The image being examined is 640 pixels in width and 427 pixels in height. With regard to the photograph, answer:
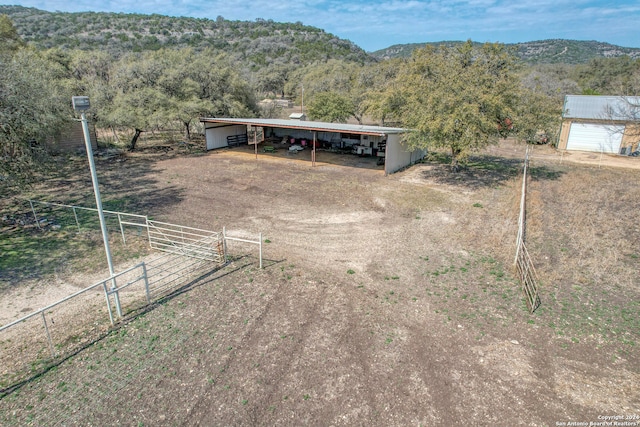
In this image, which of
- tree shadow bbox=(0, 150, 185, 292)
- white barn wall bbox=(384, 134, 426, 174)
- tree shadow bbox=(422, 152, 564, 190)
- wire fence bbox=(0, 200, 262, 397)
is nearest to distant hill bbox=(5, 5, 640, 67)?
tree shadow bbox=(422, 152, 564, 190)

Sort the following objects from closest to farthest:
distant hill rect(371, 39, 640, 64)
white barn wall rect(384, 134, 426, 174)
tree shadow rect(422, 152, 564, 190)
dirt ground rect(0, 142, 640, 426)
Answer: dirt ground rect(0, 142, 640, 426)
tree shadow rect(422, 152, 564, 190)
white barn wall rect(384, 134, 426, 174)
distant hill rect(371, 39, 640, 64)

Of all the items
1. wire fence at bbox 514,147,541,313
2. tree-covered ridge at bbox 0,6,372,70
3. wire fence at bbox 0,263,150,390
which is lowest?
wire fence at bbox 0,263,150,390

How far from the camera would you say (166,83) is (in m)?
27.0

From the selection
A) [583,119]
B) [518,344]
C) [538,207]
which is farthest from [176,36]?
[518,344]

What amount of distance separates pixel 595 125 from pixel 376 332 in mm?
34545

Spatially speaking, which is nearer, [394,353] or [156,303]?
[394,353]

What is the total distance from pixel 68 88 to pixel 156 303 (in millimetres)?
22501

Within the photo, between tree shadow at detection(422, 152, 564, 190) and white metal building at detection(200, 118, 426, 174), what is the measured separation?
2037 millimetres

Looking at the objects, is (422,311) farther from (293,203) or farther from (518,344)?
(293,203)

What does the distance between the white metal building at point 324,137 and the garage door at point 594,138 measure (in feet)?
52.4

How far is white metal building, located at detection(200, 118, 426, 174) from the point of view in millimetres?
22691

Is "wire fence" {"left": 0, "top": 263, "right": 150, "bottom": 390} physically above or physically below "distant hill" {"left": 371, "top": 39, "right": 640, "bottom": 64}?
below

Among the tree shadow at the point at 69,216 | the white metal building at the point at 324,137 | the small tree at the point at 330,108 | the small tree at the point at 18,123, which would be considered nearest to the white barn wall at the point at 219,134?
the white metal building at the point at 324,137

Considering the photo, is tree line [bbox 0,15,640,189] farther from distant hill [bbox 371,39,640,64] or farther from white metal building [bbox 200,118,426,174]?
distant hill [bbox 371,39,640,64]
